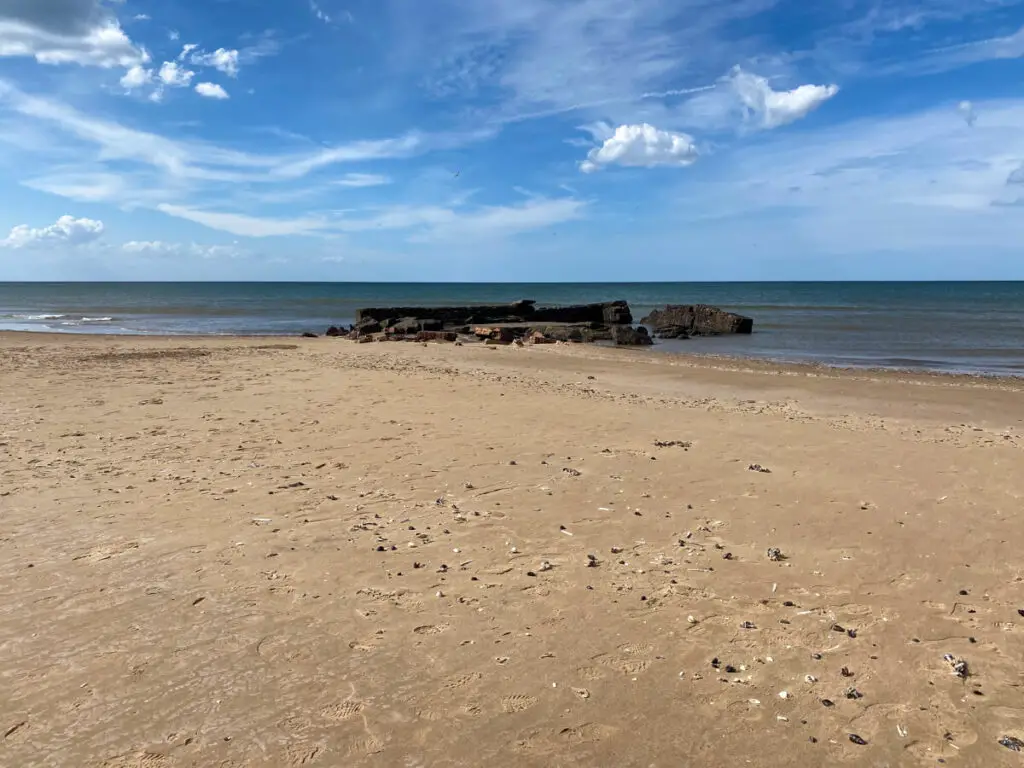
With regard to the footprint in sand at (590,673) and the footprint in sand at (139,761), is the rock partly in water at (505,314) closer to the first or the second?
the footprint in sand at (590,673)

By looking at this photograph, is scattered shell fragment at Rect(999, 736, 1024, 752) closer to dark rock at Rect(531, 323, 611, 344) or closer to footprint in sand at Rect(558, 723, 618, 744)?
footprint in sand at Rect(558, 723, 618, 744)

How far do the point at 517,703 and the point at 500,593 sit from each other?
1045 mm

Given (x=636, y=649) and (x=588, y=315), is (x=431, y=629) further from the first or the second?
(x=588, y=315)

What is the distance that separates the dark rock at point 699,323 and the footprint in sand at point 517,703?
26.8 meters

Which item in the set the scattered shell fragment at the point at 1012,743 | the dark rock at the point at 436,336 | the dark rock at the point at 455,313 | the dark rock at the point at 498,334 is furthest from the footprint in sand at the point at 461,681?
the dark rock at the point at 455,313

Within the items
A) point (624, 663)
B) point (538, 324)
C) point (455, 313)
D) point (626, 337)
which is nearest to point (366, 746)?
point (624, 663)

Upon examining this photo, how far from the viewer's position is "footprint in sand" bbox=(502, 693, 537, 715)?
118 inches

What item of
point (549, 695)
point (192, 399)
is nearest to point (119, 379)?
point (192, 399)

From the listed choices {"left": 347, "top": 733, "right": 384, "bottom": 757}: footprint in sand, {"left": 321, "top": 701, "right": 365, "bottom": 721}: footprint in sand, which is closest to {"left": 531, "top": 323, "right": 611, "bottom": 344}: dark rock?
{"left": 321, "top": 701, "right": 365, "bottom": 721}: footprint in sand

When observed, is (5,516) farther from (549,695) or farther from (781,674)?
(781,674)

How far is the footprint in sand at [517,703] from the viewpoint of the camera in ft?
9.87

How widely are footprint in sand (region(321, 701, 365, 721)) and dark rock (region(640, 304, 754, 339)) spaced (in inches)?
1064

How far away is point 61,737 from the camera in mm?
2754

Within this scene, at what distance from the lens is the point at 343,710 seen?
9.75ft
